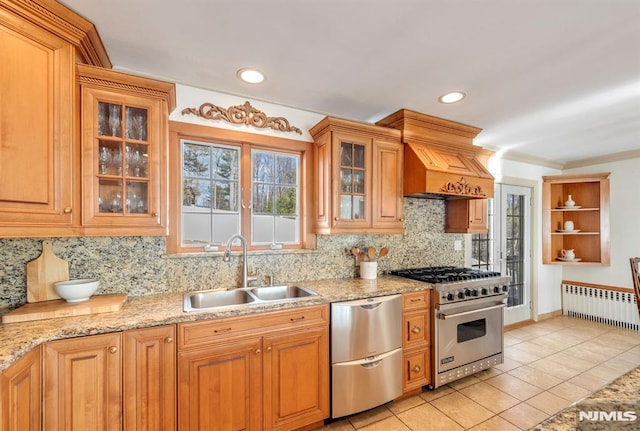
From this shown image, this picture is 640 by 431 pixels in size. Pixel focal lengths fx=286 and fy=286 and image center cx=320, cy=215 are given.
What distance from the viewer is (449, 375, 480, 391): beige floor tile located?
2.57m

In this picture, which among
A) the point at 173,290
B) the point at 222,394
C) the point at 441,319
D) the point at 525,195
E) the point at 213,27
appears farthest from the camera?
the point at 525,195

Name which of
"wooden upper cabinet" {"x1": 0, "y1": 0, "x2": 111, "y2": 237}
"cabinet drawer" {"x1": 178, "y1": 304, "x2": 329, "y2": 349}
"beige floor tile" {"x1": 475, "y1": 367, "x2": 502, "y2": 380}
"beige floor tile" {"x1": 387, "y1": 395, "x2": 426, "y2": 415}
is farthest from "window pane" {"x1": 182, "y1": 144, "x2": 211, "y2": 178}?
"beige floor tile" {"x1": 475, "y1": 367, "x2": 502, "y2": 380}

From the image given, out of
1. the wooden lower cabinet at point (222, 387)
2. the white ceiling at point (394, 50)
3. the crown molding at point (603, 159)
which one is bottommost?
the wooden lower cabinet at point (222, 387)

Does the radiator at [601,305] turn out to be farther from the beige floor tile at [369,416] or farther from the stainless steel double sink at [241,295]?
the stainless steel double sink at [241,295]

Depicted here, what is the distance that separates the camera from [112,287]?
6.32ft

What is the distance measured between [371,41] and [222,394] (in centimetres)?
223

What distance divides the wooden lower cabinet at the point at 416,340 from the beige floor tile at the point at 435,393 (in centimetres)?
10

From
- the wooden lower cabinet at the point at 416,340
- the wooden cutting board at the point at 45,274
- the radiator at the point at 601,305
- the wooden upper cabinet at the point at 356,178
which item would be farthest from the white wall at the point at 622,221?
the wooden cutting board at the point at 45,274

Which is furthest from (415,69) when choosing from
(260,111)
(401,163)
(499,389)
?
(499,389)

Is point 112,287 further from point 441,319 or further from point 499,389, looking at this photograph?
point 499,389

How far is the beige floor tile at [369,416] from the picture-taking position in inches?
82.0

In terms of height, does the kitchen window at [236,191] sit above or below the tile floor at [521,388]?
above

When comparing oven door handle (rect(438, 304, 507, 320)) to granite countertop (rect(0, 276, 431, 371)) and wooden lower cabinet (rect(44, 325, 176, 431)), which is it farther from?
wooden lower cabinet (rect(44, 325, 176, 431))

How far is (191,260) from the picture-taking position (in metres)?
2.20
